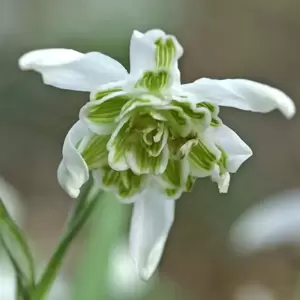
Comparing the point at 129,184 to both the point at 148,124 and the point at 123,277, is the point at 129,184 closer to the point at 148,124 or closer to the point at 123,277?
the point at 148,124

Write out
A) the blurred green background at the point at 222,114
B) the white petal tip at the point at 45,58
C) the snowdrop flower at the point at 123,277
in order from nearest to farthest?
the white petal tip at the point at 45,58 < the snowdrop flower at the point at 123,277 < the blurred green background at the point at 222,114

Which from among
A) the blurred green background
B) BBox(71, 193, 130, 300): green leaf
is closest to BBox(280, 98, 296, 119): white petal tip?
BBox(71, 193, 130, 300): green leaf

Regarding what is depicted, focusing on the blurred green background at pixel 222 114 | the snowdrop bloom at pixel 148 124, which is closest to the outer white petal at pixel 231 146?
the snowdrop bloom at pixel 148 124

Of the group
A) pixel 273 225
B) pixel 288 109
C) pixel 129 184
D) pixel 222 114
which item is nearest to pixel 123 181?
pixel 129 184

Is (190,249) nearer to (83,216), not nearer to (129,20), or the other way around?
(129,20)

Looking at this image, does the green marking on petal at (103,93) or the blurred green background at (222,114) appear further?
the blurred green background at (222,114)

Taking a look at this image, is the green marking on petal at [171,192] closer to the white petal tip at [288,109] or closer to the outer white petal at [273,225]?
the white petal tip at [288,109]
